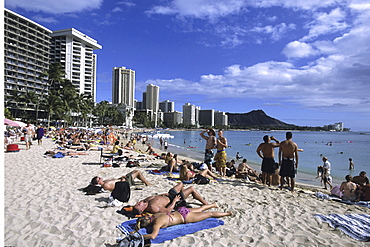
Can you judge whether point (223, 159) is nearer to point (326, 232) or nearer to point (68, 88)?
point (326, 232)

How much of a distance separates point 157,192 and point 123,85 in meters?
139

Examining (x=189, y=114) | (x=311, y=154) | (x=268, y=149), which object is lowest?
(x=311, y=154)

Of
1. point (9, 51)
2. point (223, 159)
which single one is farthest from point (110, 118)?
point (223, 159)

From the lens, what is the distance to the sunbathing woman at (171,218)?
320 cm

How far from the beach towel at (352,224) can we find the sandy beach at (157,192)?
13 centimetres

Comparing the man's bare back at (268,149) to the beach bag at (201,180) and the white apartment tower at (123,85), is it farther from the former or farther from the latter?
the white apartment tower at (123,85)

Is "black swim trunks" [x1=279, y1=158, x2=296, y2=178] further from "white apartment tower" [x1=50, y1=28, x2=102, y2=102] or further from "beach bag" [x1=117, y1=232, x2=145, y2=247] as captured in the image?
"white apartment tower" [x1=50, y1=28, x2=102, y2=102]

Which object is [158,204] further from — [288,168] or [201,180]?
[288,168]

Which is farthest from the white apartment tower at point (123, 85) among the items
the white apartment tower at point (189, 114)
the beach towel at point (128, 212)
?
the beach towel at point (128, 212)

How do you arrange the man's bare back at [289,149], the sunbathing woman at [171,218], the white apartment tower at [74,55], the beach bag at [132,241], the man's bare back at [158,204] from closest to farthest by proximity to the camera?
the beach bag at [132,241], the sunbathing woman at [171,218], the man's bare back at [158,204], the man's bare back at [289,149], the white apartment tower at [74,55]

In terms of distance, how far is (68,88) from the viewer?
43406 millimetres

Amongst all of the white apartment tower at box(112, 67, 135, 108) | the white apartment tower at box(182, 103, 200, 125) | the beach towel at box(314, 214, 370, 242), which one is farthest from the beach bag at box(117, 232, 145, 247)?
the white apartment tower at box(182, 103, 200, 125)

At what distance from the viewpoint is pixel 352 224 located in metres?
3.70

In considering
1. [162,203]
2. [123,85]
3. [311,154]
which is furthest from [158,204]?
[123,85]
